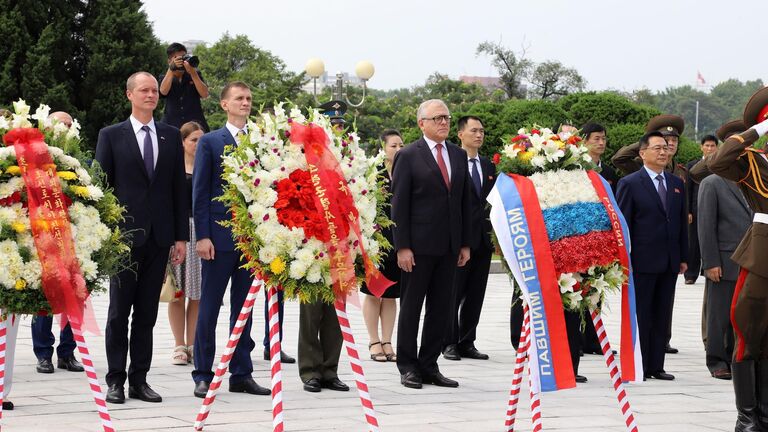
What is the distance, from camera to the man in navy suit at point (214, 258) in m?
8.16

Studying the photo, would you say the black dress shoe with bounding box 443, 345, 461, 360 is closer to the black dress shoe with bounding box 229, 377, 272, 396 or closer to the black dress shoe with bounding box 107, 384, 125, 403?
the black dress shoe with bounding box 229, 377, 272, 396

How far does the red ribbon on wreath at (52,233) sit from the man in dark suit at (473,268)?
190 inches

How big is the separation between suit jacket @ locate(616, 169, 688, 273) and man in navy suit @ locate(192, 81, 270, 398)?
138 inches

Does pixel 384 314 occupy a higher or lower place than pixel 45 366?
higher

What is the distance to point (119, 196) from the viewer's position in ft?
25.6

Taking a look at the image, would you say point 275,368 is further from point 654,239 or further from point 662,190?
point 662,190

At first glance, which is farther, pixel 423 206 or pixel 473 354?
pixel 473 354

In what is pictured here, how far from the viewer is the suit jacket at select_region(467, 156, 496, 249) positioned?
1065 cm

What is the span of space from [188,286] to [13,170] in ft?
11.5

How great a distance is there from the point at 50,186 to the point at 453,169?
3.75 meters

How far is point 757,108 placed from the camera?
23.8 feet

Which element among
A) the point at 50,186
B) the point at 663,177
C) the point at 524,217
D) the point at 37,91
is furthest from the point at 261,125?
the point at 37,91

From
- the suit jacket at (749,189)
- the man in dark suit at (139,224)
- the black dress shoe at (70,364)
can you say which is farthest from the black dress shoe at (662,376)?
the black dress shoe at (70,364)

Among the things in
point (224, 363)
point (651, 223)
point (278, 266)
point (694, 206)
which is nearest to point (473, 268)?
point (651, 223)
